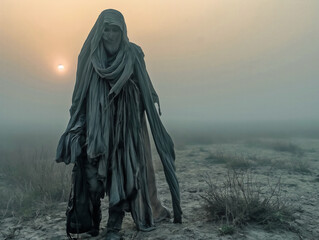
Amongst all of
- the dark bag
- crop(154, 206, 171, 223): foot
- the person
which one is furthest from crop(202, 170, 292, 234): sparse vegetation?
the dark bag

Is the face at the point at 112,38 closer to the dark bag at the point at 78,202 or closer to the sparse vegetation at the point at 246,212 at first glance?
the dark bag at the point at 78,202

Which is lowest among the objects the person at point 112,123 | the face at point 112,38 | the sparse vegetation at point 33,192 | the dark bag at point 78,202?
the sparse vegetation at point 33,192

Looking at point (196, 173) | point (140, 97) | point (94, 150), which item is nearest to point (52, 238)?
point (94, 150)

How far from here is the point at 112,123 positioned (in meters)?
3.40

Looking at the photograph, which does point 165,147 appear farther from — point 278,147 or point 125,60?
point 278,147

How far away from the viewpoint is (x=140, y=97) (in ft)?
12.1

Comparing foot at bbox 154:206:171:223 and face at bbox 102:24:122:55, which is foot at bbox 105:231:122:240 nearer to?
foot at bbox 154:206:171:223

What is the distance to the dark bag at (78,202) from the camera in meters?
Result: 3.28

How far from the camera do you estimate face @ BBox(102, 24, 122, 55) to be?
133 inches

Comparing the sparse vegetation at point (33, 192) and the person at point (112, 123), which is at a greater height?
the person at point (112, 123)

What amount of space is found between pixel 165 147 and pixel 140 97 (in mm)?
714

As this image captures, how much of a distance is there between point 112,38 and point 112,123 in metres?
0.98

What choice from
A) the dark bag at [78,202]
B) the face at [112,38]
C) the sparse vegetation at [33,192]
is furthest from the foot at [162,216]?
the face at [112,38]

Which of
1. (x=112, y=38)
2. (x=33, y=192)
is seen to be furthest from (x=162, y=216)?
(x=33, y=192)
